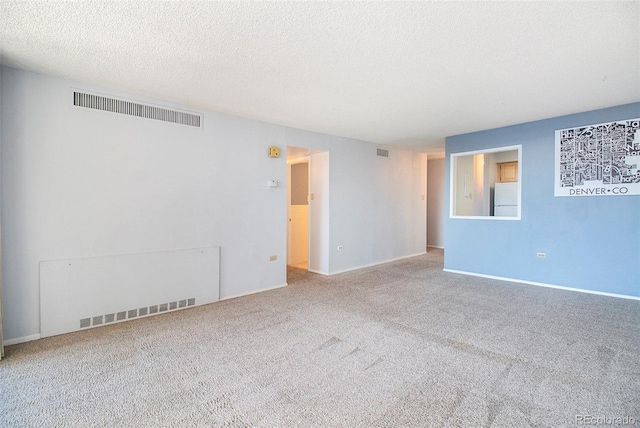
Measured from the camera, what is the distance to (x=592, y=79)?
3131mm

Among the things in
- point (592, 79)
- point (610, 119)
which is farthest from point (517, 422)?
point (610, 119)

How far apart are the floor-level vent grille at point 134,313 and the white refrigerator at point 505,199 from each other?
18.3ft

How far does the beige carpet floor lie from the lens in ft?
6.05

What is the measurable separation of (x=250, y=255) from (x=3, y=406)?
279 centimetres

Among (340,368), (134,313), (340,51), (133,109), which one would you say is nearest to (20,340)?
(134,313)

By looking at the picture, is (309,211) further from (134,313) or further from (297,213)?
(134,313)

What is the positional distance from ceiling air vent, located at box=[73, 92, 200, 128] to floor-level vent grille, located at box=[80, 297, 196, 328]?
2215 millimetres

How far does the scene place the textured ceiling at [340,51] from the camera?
2.02 m

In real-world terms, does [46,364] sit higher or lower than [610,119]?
lower

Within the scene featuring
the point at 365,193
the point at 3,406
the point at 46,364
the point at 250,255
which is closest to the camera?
the point at 3,406

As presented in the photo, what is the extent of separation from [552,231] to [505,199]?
5.06ft

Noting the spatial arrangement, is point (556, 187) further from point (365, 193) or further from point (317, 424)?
point (317, 424)

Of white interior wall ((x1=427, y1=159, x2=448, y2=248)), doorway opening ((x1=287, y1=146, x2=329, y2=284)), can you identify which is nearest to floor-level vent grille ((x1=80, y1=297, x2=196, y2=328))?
doorway opening ((x1=287, y1=146, x2=329, y2=284))

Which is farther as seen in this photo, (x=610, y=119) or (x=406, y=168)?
(x=406, y=168)
